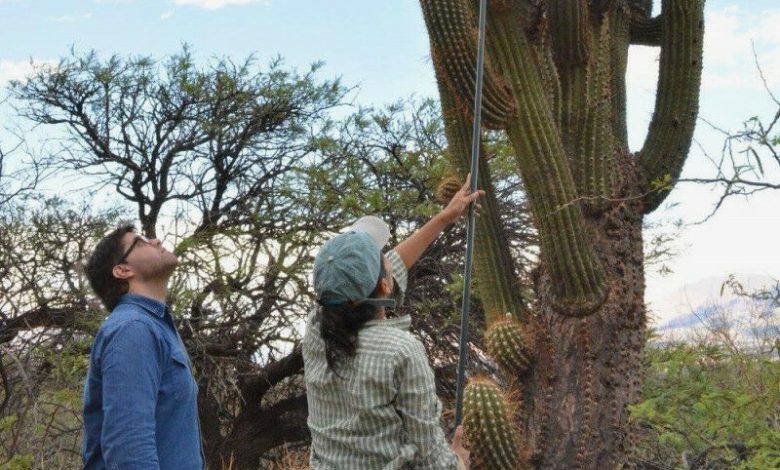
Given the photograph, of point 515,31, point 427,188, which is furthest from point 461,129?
point 427,188

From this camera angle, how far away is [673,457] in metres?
7.63

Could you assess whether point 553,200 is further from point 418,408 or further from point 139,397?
Result: point 139,397

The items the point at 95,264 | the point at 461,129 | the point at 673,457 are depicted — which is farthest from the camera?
the point at 673,457

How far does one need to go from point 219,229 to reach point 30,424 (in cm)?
361

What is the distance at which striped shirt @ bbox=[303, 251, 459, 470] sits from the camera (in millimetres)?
2191

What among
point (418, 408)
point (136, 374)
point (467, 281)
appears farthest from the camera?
Result: point (467, 281)

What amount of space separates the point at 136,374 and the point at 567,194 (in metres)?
3.63

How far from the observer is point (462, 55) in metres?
5.38

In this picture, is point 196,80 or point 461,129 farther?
point 196,80

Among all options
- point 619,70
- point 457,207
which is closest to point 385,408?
point 457,207

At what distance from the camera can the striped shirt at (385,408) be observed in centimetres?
219

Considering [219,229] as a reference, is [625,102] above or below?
above

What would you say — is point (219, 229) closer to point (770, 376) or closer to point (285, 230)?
point (285, 230)

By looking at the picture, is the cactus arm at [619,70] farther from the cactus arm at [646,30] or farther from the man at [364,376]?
the man at [364,376]
